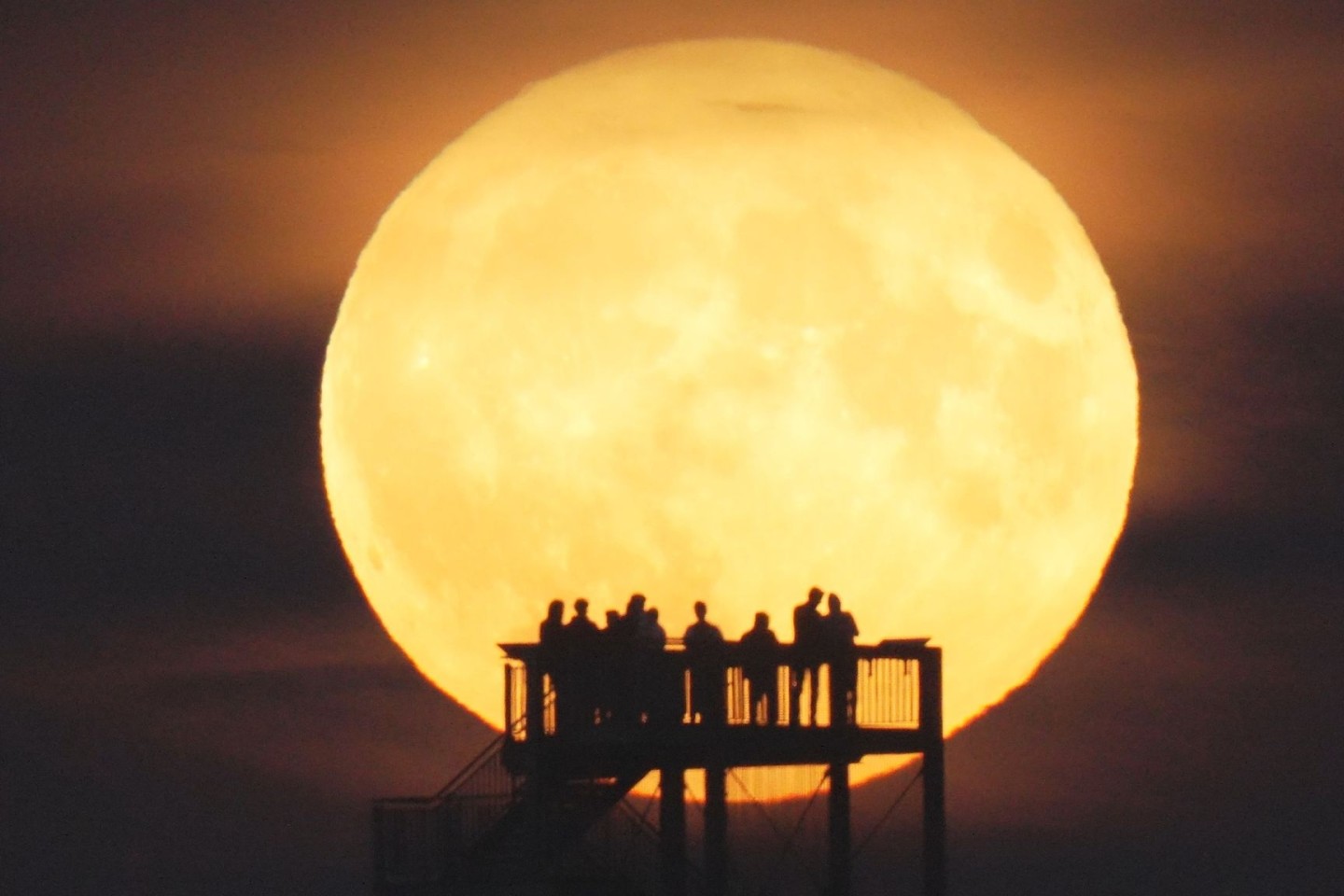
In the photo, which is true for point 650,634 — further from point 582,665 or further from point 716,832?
point 716,832

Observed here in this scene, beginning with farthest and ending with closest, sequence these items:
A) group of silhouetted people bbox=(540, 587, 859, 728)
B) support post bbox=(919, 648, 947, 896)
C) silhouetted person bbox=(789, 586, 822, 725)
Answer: support post bbox=(919, 648, 947, 896) → silhouetted person bbox=(789, 586, 822, 725) → group of silhouetted people bbox=(540, 587, 859, 728)

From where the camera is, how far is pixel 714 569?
63.8 m

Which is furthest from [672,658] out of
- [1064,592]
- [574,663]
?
[1064,592]

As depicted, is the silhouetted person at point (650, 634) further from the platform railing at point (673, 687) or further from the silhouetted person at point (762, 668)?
the silhouetted person at point (762, 668)

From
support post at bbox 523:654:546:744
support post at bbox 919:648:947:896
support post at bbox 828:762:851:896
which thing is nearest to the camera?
support post at bbox 523:654:546:744

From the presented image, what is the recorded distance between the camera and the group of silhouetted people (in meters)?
59.1

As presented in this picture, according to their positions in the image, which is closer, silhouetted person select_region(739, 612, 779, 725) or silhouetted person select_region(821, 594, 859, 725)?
silhouetted person select_region(739, 612, 779, 725)

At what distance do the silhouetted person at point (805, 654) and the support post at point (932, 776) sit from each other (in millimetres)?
1936

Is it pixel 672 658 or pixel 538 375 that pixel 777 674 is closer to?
pixel 672 658

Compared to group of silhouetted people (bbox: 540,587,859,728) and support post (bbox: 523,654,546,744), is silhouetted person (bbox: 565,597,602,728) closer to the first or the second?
group of silhouetted people (bbox: 540,587,859,728)

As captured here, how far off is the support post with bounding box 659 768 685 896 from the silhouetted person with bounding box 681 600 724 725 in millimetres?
2774

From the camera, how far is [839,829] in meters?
64.2

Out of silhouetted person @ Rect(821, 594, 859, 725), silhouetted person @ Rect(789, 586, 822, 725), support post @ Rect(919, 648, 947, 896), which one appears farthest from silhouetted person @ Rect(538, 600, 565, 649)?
support post @ Rect(919, 648, 947, 896)

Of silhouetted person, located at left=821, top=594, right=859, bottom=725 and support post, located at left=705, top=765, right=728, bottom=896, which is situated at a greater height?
silhouetted person, located at left=821, top=594, right=859, bottom=725
